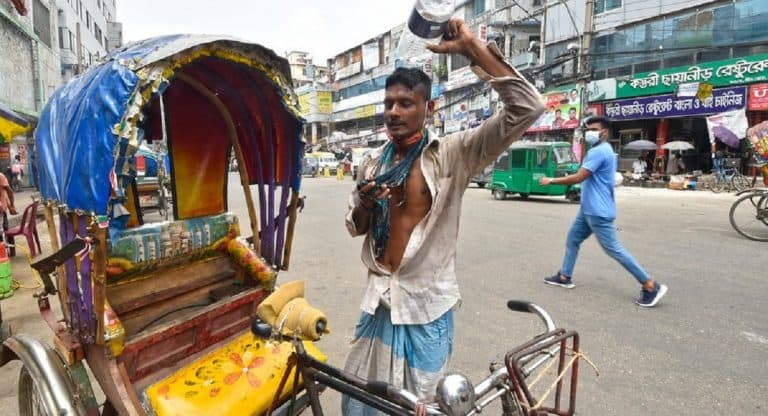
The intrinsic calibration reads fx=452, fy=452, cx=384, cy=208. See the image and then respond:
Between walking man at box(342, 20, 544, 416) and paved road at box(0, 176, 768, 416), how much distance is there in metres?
1.22

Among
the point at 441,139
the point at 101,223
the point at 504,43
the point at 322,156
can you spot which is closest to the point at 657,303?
the point at 441,139

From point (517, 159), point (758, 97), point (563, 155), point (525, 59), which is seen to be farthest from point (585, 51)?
point (525, 59)

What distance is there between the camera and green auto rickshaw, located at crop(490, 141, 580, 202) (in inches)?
522

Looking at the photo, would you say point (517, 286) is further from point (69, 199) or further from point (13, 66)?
point (13, 66)

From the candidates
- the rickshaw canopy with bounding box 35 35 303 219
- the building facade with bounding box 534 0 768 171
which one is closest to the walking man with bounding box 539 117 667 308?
the rickshaw canopy with bounding box 35 35 303 219

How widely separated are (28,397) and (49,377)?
0.54 meters

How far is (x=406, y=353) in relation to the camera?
5.46ft

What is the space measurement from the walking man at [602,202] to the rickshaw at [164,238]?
2.81m

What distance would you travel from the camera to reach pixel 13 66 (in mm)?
16797

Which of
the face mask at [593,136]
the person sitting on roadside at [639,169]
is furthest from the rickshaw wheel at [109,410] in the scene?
the person sitting on roadside at [639,169]

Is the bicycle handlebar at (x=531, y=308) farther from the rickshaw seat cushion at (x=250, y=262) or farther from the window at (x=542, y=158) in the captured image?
the window at (x=542, y=158)

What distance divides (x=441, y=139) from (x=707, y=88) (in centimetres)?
1827

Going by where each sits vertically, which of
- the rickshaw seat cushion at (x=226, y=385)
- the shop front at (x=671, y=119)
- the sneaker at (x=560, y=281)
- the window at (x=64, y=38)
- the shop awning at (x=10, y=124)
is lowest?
the sneaker at (x=560, y=281)

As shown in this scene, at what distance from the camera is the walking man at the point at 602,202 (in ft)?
13.4
